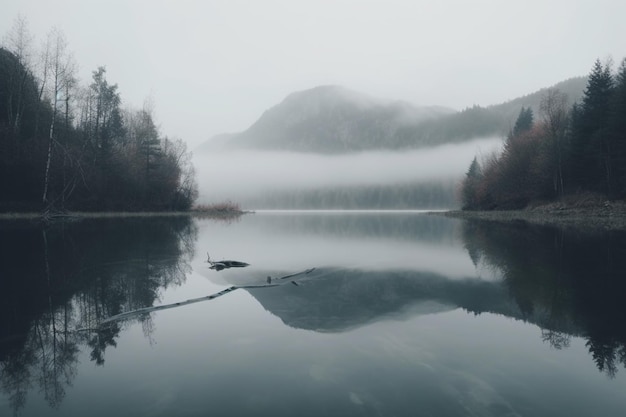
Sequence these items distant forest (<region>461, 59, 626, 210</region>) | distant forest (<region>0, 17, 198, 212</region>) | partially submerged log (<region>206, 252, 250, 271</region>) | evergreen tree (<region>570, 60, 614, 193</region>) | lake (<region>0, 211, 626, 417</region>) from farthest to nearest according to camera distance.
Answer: evergreen tree (<region>570, 60, 614, 193</region>)
distant forest (<region>461, 59, 626, 210</region>)
distant forest (<region>0, 17, 198, 212</region>)
partially submerged log (<region>206, 252, 250, 271</region>)
lake (<region>0, 211, 626, 417</region>)

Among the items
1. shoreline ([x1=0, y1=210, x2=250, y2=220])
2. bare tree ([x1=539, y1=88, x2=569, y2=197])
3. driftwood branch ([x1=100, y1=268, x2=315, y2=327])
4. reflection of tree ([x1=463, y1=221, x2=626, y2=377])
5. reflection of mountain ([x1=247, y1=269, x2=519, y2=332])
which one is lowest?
reflection of mountain ([x1=247, y1=269, x2=519, y2=332])

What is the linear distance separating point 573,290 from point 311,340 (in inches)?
368

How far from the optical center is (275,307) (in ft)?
35.2

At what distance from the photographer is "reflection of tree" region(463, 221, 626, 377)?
7758 millimetres

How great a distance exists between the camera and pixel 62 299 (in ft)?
33.3

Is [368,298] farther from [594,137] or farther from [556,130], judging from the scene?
[556,130]

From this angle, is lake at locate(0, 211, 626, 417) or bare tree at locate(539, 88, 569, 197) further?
bare tree at locate(539, 88, 569, 197)

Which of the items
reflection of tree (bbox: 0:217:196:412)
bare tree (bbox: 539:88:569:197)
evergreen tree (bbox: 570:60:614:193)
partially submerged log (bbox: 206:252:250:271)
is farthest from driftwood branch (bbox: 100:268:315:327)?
bare tree (bbox: 539:88:569:197)

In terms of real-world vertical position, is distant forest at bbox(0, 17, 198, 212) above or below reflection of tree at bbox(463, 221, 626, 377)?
above

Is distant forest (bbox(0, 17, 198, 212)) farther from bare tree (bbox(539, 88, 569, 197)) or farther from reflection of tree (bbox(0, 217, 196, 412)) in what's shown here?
bare tree (bbox(539, 88, 569, 197))

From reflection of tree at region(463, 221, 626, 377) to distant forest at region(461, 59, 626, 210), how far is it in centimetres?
Answer: 3672

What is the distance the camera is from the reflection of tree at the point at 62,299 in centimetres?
615

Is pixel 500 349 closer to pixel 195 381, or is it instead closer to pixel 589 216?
pixel 195 381

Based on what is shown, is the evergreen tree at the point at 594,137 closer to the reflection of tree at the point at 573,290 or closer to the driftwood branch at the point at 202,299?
the reflection of tree at the point at 573,290
